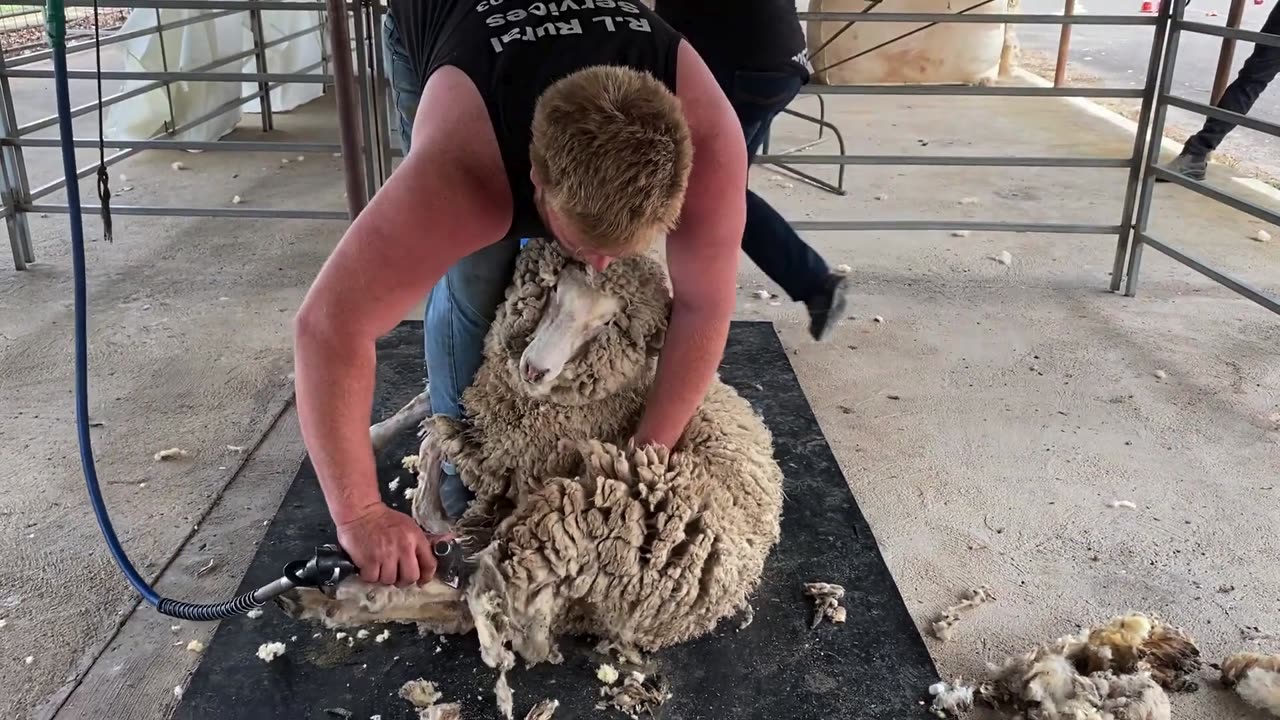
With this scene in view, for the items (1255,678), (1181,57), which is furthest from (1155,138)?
(1181,57)

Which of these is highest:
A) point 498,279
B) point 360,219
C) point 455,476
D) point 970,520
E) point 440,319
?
point 360,219

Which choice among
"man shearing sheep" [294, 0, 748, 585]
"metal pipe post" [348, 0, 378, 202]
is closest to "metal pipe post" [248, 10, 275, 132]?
"metal pipe post" [348, 0, 378, 202]

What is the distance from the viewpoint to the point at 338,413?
3.78 ft

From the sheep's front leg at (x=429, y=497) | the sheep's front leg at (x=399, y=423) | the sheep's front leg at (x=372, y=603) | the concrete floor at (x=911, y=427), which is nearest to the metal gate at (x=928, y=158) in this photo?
the concrete floor at (x=911, y=427)

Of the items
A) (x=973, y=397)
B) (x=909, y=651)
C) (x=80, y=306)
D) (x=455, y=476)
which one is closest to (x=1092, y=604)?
(x=909, y=651)

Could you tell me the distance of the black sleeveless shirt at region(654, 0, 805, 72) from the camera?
187 centimetres

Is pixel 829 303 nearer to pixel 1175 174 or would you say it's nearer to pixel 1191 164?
pixel 1175 174

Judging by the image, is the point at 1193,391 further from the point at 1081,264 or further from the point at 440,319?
the point at 440,319

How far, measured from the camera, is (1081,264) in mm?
3449

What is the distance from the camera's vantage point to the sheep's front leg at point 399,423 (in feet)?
→ 6.39

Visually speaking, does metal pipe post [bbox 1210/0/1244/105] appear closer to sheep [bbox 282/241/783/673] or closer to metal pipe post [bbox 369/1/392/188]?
metal pipe post [bbox 369/1/392/188]

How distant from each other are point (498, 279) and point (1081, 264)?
8.93 ft

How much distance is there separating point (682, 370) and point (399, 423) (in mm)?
800

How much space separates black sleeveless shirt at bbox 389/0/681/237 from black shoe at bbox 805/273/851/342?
3.02ft
